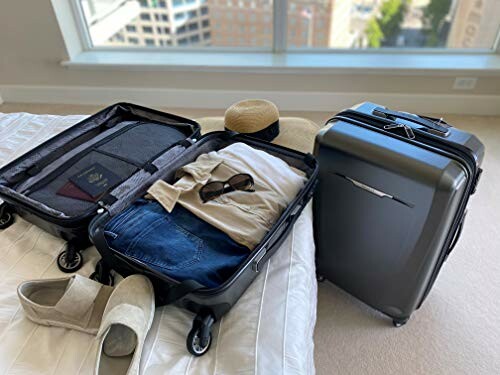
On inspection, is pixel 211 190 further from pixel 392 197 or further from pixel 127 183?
pixel 392 197

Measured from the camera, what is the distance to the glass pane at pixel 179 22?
2.38 m

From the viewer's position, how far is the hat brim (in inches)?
51.6

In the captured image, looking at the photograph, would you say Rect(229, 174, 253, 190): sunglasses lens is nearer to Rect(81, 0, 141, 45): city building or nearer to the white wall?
the white wall

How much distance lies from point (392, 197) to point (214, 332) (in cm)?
55

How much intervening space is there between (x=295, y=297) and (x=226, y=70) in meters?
1.83

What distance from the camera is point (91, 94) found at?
2.59m

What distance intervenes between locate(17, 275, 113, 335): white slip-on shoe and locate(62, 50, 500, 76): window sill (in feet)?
5.99

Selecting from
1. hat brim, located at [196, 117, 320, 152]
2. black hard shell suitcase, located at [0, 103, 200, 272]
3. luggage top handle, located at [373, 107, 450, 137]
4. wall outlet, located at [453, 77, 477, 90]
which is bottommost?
wall outlet, located at [453, 77, 477, 90]

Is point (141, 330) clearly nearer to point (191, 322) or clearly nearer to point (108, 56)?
point (191, 322)

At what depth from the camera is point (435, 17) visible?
2.25 meters

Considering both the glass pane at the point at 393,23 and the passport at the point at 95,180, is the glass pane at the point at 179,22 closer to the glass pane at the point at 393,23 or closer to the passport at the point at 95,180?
the glass pane at the point at 393,23

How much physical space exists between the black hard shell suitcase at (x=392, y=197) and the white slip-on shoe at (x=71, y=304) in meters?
0.65

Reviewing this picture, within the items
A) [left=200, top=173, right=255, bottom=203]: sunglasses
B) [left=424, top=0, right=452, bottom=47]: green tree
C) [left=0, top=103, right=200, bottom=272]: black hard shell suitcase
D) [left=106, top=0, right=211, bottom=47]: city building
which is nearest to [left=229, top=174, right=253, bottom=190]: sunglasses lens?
[left=200, top=173, right=255, bottom=203]: sunglasses

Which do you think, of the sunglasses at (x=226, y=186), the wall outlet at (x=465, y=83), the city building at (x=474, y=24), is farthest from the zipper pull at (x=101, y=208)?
the city building at (x=474, y=24)
